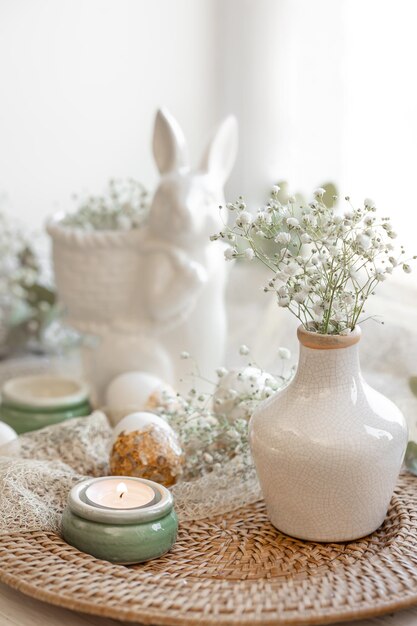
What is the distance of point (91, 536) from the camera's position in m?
0.91

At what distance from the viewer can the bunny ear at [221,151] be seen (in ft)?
4.46

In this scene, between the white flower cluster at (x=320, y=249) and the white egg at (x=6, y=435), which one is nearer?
the white flower cluster at (x=320, y=249)

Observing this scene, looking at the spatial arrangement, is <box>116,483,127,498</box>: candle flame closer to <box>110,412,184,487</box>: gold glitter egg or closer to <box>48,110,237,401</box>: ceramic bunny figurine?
<box>110,412,184,487</box>: gold glitter egg

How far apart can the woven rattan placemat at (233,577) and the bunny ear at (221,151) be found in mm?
564

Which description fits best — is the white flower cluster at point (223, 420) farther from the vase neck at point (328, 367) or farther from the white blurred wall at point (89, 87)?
the white blurred wall at point (89, 87)

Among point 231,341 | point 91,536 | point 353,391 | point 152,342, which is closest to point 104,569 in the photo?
point 91,536

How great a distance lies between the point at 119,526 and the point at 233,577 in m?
0.12

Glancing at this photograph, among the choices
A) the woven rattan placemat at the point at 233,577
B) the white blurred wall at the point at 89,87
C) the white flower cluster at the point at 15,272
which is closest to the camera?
the woven rattan placemat at the point at 233,577

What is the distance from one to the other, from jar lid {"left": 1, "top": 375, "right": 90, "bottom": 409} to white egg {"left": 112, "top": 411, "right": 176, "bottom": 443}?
0.23 meters

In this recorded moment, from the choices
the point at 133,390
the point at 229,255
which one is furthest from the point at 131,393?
the point at 229,255

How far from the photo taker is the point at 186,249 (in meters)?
1.34

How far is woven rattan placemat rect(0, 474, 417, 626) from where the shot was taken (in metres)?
0.81

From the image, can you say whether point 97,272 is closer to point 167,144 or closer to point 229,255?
point 167,144

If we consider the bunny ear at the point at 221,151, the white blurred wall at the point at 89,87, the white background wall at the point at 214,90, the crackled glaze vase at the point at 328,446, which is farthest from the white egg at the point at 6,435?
the white background wall at the point at 214,90
